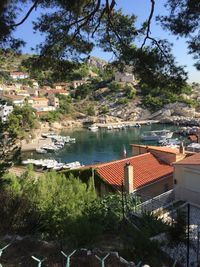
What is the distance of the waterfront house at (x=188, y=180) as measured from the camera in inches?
527

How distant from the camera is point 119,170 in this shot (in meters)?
18.0

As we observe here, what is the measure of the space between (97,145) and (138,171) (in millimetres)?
36759

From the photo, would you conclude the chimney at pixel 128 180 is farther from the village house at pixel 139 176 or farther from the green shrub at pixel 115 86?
the green shrub at pixel 115 86

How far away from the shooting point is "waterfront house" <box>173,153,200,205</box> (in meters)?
13.4

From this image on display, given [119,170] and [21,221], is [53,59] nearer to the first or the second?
[21,221]

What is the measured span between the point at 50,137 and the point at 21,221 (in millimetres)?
50240

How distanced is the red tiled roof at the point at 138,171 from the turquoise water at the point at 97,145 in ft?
54.5

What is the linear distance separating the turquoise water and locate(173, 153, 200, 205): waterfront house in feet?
71.0

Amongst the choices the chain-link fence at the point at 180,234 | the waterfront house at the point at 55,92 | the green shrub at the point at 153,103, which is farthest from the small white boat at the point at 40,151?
the waterfront house at the point at 55,92

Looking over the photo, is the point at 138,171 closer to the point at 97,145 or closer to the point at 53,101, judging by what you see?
the point at 97,145

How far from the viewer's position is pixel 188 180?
1384cm

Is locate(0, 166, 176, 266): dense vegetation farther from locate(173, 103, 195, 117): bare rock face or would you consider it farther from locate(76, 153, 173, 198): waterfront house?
locate(173, 103, 195, 117): bare rock face

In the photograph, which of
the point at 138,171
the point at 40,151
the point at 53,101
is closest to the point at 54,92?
the point at 53,101

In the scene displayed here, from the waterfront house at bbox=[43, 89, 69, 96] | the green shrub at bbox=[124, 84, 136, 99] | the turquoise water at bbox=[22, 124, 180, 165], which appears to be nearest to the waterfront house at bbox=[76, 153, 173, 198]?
the turquoise water at bbox=[22, 124, 180, 165]
